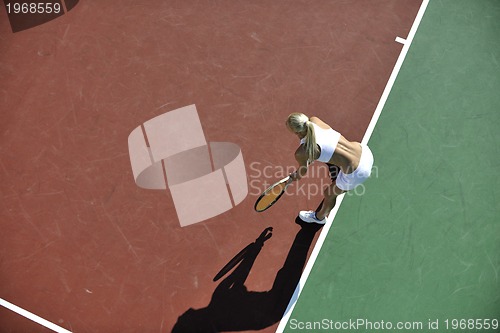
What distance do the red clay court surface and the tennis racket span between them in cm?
30

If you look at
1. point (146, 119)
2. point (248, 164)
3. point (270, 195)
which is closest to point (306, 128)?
point (270, 195)

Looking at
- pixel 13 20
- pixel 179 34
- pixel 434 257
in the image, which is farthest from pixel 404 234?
pixel 13 20

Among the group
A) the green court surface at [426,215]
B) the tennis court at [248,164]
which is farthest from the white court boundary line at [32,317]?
the green court surface at [426,215]

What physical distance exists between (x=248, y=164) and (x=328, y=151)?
1.87 metres

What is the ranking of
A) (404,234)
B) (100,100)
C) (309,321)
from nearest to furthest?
(309,321)
(404,234)
(100,100)

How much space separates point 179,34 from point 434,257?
523 centimetres

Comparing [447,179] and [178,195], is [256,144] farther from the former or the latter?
[447,179]

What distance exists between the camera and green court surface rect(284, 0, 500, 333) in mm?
6320

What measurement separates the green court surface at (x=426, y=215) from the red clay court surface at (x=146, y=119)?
0.49 metres

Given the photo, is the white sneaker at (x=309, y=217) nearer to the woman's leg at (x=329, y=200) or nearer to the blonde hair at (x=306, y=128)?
the woman's leg at (x=329, y=200)

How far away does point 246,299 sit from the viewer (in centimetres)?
623

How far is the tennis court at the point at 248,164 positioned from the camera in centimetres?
624

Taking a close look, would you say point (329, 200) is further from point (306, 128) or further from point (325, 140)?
point (306, 128)

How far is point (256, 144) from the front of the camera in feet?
23.0
